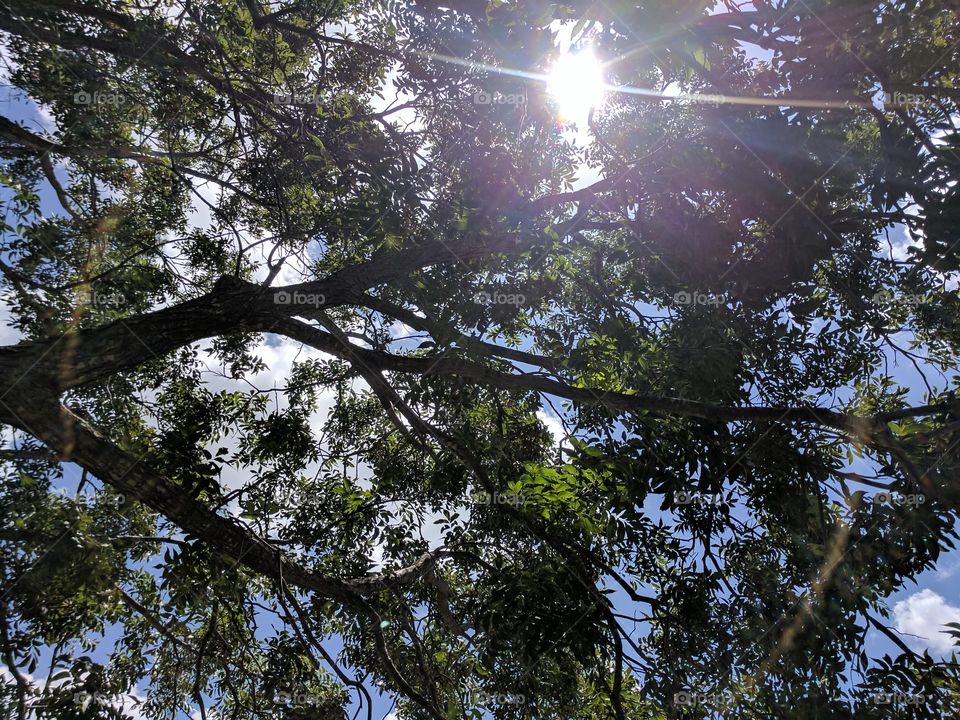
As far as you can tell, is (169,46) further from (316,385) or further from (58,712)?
(58,712)

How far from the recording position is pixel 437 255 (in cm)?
533

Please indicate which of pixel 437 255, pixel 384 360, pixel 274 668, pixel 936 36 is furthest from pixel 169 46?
pixel 936 36

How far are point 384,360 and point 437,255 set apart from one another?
115cm
